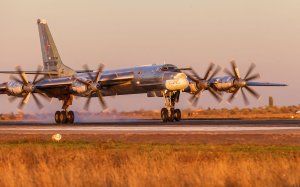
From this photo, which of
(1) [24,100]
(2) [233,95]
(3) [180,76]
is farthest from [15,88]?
(2) [233,95]

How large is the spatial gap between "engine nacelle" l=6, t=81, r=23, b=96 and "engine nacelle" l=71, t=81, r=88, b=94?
4.84 metres

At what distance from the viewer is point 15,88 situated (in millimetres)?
55938

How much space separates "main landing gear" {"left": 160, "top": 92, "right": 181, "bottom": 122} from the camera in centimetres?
5328

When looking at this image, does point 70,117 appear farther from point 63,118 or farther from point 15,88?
point 15,88

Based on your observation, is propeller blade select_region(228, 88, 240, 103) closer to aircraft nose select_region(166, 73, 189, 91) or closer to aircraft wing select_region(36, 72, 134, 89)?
aircraft nose select_region(166, 73, 189, 91)

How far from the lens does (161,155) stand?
2173 centimetres

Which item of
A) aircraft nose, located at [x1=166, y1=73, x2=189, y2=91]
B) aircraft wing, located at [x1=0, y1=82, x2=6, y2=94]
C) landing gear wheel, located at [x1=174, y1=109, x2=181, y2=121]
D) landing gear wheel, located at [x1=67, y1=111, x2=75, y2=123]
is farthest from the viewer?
landing gear wheel, located at [x1=67, y1=111, x2=75, y2=123]

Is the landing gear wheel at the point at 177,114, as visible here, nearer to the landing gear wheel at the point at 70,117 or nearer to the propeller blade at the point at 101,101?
the propeller blade at the point at 101,101

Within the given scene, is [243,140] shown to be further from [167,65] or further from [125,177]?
[167,65]

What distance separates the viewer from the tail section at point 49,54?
2520 inches

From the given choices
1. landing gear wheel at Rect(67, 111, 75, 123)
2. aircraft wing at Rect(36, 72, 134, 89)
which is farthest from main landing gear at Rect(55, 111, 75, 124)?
aircraft wing at Rect(36, 72, 134, 89)

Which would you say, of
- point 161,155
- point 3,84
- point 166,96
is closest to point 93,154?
point 161,155

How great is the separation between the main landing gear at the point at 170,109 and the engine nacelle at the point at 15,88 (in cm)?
A: 1309

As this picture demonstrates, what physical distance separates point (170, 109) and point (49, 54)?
59.2ft
